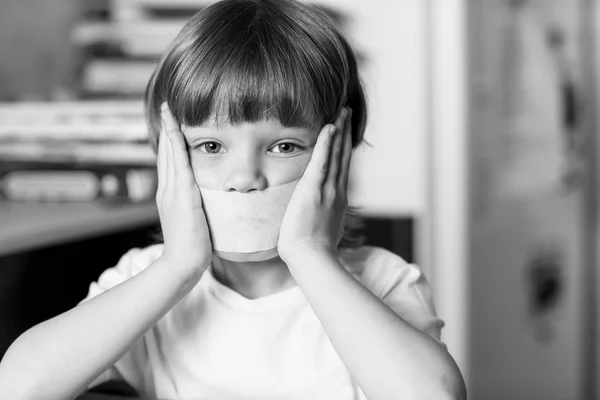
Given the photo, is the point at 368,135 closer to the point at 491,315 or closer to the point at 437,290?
the point at 437,290

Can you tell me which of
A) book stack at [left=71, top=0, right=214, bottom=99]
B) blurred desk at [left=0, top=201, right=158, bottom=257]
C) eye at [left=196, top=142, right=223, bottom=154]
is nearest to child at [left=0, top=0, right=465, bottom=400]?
eye at [left=196, top=142, right=223, bottom=154]

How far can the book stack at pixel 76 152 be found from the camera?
1.17m

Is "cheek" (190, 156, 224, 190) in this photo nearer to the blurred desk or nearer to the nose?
the nose

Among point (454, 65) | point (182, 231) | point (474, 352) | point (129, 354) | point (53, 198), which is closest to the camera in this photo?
point (182, 231)

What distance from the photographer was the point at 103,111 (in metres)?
1.20

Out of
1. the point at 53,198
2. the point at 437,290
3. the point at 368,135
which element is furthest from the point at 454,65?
the point at 53,198

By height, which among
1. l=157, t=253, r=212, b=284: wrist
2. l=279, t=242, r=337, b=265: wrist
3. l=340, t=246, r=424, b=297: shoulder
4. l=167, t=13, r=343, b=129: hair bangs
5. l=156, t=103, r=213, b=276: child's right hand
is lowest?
l=340, t=246, r=424, b=297: shoulder

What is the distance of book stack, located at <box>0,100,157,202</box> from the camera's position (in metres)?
1.17

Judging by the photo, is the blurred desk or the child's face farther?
the blurred desk

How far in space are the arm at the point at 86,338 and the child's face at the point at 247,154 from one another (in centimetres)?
11

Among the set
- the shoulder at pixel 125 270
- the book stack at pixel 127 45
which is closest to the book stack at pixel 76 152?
the book stack at pixel 127 45

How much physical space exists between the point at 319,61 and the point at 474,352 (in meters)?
1.50

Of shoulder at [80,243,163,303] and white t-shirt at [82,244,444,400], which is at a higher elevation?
shoulder at [80,243,163,303]

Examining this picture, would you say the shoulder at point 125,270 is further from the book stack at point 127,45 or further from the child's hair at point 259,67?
the book stack at point 127,45
